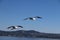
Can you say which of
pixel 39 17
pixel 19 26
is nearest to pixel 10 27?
pixel 19 26

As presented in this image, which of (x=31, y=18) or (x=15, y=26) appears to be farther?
(x=15, y=26)

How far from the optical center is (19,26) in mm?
25891

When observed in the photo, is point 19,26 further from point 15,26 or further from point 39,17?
point 39,17

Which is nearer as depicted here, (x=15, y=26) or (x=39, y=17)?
(x=39, y=17)

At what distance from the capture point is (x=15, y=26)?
26328 mm

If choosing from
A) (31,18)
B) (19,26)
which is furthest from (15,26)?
(31,18)

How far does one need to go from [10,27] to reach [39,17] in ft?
11.5

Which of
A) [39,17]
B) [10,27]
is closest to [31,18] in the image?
[39,17]

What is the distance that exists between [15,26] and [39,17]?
3676mm

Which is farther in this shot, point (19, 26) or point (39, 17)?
point (19, 26)

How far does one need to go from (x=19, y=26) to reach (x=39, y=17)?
305 centimetres

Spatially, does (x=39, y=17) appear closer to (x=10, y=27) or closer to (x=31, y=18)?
(x=31, y=18)

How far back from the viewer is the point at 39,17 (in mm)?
24078
